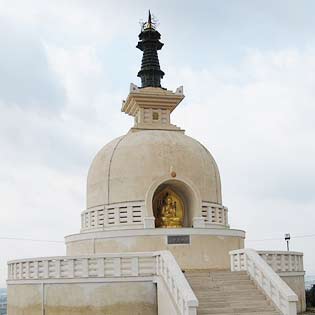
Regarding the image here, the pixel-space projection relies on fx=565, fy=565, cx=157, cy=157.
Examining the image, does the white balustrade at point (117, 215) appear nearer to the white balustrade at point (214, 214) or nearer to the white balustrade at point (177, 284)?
the white balustrade at point (214, 214)

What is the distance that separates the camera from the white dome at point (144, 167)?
933 inches

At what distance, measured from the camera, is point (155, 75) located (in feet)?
94.6

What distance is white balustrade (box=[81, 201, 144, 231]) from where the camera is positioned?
2309cm

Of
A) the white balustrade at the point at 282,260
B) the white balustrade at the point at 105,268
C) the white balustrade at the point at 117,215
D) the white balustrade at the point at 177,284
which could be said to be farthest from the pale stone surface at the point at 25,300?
the white balustrade at the point at 282,260

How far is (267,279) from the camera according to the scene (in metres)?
16.1

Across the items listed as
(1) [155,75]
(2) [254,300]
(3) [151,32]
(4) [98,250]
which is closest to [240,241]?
(4) [98,250]

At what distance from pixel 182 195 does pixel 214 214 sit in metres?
1.61

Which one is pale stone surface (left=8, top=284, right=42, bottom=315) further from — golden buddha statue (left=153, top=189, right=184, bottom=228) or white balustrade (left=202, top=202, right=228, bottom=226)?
white balustrade (left=202, top=202, right=228, bottom=226)

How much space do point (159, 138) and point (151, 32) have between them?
7.39 meters

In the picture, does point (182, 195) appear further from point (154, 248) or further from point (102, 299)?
point (102, 299)

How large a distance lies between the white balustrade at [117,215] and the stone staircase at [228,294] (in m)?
5.39

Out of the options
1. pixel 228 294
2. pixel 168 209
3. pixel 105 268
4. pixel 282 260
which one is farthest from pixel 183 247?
pixel 228 294

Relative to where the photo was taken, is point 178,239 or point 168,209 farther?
point 168,209

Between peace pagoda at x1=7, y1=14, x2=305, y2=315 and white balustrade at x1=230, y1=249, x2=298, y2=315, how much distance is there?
0.09 ft
